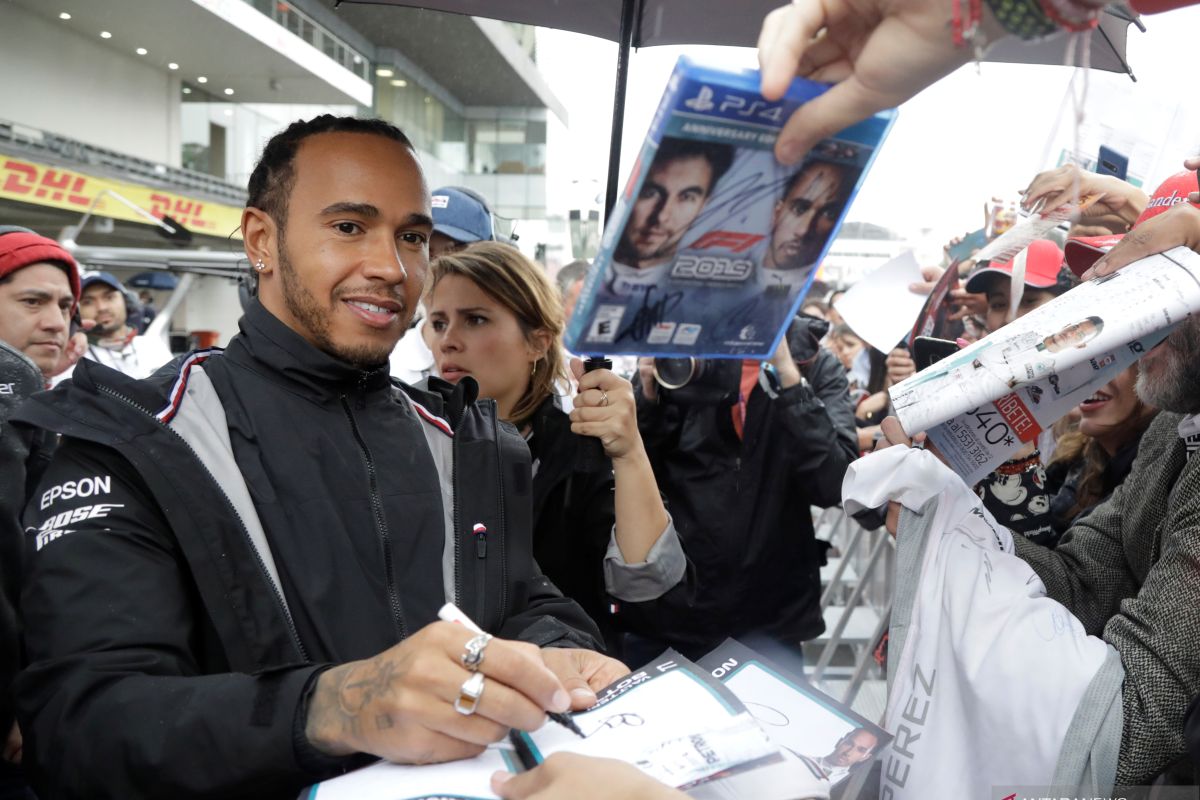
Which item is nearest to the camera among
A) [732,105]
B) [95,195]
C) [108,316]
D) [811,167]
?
[732,105]

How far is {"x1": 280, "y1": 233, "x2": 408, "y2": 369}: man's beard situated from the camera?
1675 mm

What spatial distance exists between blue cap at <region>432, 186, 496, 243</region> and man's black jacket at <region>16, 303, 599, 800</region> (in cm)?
146

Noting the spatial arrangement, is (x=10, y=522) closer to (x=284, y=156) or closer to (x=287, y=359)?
(x=287, y=359)

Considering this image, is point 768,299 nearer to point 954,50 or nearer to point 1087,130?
point 954,50

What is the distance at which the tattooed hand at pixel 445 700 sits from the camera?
1.02 meters

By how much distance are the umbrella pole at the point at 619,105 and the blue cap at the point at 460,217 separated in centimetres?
137

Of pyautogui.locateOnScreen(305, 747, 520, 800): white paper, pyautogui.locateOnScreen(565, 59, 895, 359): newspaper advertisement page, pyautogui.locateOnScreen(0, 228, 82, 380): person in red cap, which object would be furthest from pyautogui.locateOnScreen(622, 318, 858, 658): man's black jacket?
pyautogui.locateOnScreen(0, 228, 82, 380): person in red cap

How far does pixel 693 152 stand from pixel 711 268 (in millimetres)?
249

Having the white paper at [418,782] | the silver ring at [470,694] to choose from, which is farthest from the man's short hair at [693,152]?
the white paper at [418,782]

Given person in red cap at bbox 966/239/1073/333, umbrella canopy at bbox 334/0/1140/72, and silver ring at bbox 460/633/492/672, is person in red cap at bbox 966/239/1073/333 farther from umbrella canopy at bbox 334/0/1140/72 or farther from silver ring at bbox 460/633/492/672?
silver ring at bbox 460/633/492/672

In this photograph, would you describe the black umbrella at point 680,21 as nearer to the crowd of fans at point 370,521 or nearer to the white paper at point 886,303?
the crowd of fans at point 370,521

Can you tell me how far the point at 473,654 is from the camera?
1023 millimetres

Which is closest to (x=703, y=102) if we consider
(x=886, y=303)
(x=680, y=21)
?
(x=680, y=21)

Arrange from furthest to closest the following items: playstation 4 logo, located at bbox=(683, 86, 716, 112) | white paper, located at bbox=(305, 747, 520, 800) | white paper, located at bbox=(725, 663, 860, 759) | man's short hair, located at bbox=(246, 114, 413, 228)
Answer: man's short hair, located at bbox=(246, 114, 413, 228) → white paper, located at bbox=(725, 663, 860, 759) → playstation 4 logo, located at bbox=(683, 86, 716, 112) → white paper, located at bbox=(305, 747, 520, 800)
